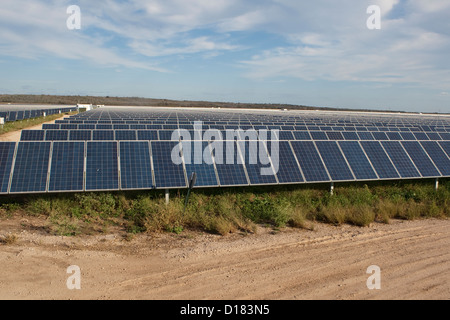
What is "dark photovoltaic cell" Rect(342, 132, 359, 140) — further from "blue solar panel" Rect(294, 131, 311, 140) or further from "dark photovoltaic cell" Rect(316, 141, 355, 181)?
"dark photovoltaic cell" Rect(316, 141, 355, 181)

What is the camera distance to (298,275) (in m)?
5.83

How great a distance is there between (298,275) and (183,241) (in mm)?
2506

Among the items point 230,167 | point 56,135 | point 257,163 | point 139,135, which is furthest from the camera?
point 139,135

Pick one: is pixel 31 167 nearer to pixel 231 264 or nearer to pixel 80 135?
pixel 231 264

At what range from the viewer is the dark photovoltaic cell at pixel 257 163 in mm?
9859

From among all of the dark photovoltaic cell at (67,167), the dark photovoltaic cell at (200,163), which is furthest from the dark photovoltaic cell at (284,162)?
the dark photovoltaic cell at (67,167)

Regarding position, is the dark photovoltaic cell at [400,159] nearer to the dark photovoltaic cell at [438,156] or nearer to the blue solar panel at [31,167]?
the dark photovoltaic cell at [438,156]

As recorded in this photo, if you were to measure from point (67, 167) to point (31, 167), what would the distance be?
0.79 metres

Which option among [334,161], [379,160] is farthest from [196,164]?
[379,160]

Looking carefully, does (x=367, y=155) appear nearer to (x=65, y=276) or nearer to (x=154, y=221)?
(x=154, y=221)

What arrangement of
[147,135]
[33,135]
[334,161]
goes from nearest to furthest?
[334,161], [33,135], [147,135]

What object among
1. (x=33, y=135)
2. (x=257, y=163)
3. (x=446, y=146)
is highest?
(x=33, y=135)

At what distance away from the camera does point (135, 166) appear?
937 centimetres

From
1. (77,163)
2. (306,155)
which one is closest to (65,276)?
(77,163)
